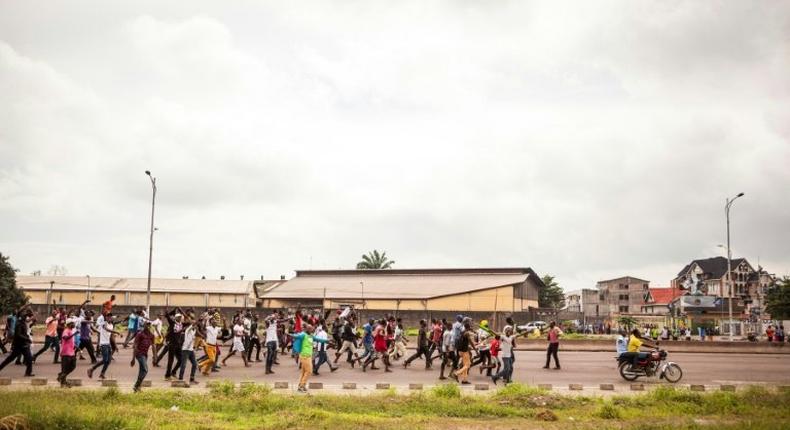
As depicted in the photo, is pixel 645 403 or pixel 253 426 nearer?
pixel 253 426

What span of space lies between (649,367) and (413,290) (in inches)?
1608

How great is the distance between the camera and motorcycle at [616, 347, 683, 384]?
766 inches

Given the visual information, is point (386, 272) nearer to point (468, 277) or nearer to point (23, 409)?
point (468, 277)

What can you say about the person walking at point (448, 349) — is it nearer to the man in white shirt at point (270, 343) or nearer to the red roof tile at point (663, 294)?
the man in white shirt at point (270, 343)

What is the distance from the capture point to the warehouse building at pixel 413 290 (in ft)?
186

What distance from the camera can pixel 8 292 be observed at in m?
49.3

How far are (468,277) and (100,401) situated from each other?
170ft

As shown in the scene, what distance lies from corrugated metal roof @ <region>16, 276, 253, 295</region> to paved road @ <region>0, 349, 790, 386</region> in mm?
42148

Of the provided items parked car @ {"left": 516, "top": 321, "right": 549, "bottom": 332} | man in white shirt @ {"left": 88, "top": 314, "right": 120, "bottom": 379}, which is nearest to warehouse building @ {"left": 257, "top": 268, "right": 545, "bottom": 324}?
parked car @ {"left": 516, "top": 321, "right": 549, "bottom": 332}

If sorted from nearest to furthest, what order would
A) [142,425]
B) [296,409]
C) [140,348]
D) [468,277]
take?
[142,425] → [296,409] → [140,348] → [468,277]

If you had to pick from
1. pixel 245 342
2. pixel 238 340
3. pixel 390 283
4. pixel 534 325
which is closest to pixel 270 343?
pixel 238 340

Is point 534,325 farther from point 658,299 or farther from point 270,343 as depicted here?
point 658,299

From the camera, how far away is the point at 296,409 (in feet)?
43.7

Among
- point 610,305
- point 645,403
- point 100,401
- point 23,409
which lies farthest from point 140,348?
point 610,305
